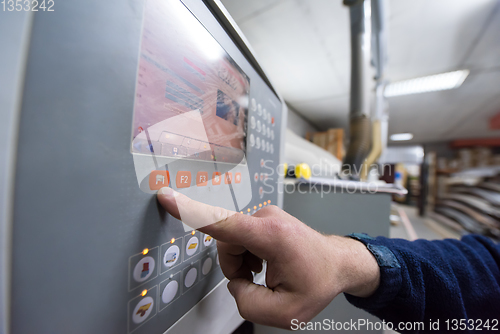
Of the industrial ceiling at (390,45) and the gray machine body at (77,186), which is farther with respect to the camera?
the industrial ceiling at (390,45)

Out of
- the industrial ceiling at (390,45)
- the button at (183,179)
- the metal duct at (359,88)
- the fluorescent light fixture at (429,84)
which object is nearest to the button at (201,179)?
the button at (183,179)

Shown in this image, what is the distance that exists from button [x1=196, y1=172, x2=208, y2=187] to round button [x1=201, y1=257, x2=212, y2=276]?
12cm

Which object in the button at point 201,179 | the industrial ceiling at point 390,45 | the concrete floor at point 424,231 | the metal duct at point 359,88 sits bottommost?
the concrete floor at point 424,231

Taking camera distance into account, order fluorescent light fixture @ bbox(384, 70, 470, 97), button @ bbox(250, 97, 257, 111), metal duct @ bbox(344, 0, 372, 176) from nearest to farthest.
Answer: button @ bbox(250, 97, 257, 111) < metal duct @ bbox(344, 0, 372, 176) < fluorescent light fixture @ bbox(384, 70, 470, 97)

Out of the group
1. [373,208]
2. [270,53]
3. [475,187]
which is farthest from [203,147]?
[475,187]

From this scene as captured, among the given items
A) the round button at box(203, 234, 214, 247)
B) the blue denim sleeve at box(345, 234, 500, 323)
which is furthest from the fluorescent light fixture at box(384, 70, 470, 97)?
the round button at box(203, 234, 214, 247)

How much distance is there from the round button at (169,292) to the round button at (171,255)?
2cm

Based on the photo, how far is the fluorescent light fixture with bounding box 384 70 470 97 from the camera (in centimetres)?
165

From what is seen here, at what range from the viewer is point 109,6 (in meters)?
0.16

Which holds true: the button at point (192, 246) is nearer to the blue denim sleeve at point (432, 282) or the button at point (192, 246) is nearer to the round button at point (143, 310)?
the round button at point (143, 310)

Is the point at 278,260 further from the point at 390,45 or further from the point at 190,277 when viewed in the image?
the point at 390,45

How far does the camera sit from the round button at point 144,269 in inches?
7.4

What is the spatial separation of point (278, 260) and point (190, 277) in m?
0.13

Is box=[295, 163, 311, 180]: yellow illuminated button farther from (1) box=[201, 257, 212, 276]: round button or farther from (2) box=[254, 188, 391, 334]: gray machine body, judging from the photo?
A: (1) box=[201, 257, 212, 276]: round button
